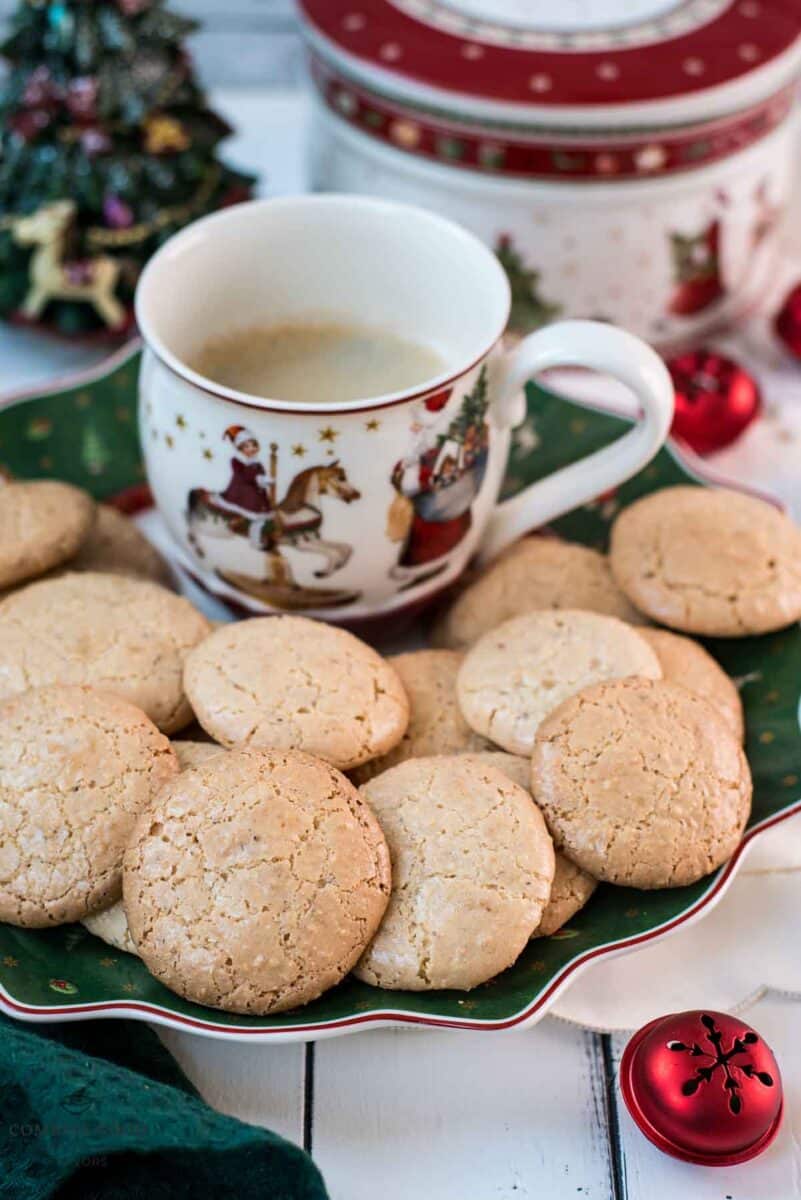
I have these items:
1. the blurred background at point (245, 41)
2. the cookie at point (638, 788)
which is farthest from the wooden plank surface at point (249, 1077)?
the blurred background at point (245, 41)

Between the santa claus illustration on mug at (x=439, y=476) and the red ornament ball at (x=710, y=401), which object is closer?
the santa claus illustration on mug at (x=439, y=476)

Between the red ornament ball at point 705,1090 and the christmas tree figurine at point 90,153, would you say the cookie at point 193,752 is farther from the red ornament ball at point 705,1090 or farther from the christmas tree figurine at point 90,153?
the christmas tree figurine at point 90,153

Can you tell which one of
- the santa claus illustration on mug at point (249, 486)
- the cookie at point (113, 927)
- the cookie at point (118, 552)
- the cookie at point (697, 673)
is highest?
the santa claus illustration on mug at point (249, 486)

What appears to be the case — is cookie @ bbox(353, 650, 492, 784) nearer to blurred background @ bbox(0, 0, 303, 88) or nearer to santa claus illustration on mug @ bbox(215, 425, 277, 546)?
santa claus illustration on mug @ bbox(215, 425, 277, 546)

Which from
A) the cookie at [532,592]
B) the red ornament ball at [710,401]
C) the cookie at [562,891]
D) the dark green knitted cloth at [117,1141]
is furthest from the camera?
the red ornament ball at [710,401]

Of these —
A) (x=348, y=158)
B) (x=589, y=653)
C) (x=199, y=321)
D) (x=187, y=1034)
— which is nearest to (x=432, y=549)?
(x=589, y=653)

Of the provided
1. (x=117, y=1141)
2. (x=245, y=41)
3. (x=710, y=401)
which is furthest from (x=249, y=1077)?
(x=245, y=41)

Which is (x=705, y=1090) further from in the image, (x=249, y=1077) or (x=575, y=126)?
(x=575, y=126)

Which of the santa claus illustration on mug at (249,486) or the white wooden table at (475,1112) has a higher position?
the santa claus illustration on mug at (249,486)
